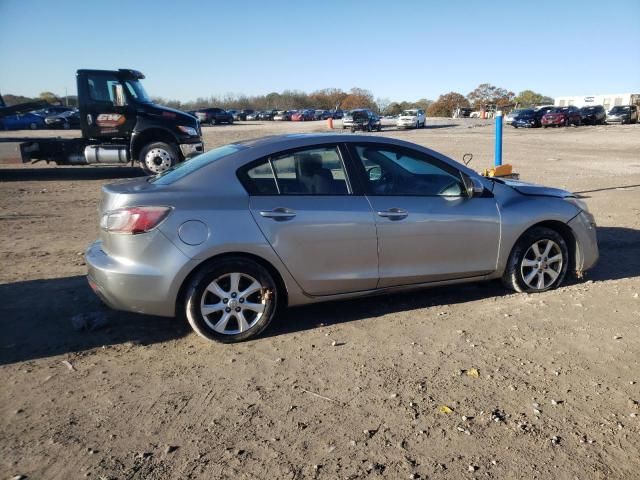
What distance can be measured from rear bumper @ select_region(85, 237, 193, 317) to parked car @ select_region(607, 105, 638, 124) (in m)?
56.1

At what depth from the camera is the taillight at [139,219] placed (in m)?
3.96

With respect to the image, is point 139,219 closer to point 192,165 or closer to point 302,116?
point 192,165

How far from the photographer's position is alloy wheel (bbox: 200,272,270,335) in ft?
13.5

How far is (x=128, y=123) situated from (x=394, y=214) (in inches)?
425

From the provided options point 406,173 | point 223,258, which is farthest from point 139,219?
point 406,173

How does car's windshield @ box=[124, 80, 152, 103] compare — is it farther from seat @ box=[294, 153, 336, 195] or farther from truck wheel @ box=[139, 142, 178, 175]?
seat @ box=[294, 153, 336, 195]

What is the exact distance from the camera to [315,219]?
4242 millimetres

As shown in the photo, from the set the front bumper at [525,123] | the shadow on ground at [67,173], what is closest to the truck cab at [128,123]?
the shadow on ground at [67,173]

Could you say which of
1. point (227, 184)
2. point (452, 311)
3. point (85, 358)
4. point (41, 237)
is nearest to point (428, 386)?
point (452, 311)

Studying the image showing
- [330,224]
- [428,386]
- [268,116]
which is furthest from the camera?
[268,116]

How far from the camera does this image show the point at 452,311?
15.8ft

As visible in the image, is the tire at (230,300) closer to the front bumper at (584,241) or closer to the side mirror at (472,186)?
the side mirror at (472,186)

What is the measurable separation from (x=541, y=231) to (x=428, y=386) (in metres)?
2.30

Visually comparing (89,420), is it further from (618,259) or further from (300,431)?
(618,259)
